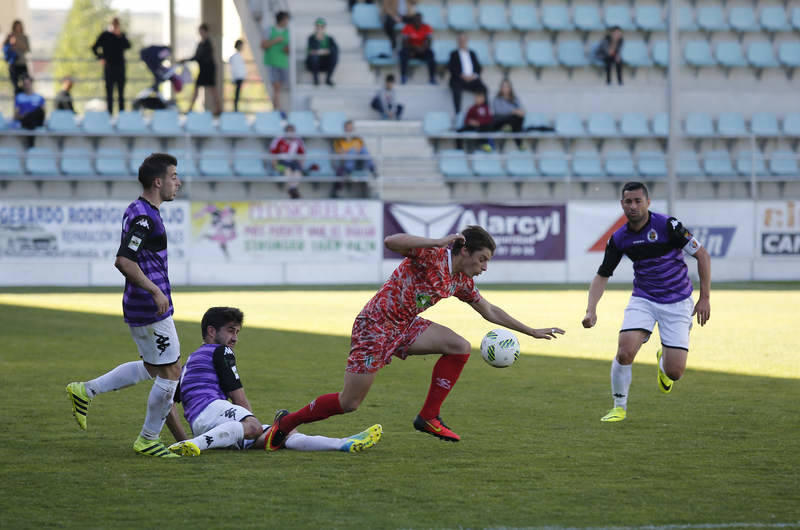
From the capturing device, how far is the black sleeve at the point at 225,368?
7.14 metres

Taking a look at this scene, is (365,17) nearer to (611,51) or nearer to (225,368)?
(611,51)

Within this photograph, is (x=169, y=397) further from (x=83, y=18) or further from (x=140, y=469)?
(x=83, y=18)

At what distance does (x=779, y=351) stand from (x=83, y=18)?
90.1m

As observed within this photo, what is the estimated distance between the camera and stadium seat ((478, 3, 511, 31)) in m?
30.5

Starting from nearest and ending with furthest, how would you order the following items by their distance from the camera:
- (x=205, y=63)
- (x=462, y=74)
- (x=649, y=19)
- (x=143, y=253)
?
(x=143, y=253)
(x=205, y=63)
(x=462, y=74)
(x=649, y=19)

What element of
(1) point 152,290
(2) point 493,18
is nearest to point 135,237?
(1) point 152,290

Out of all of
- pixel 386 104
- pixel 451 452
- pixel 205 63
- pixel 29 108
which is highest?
pixel 205 63

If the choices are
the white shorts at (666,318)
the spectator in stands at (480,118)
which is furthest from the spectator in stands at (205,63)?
the white shorts at (666,318)

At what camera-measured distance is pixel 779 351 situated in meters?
12.8

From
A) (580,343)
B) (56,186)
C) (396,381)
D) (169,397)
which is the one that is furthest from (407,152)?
(169,397)

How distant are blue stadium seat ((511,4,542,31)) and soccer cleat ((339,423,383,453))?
24882mm

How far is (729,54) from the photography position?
3166cm

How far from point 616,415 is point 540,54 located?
23.1 meters

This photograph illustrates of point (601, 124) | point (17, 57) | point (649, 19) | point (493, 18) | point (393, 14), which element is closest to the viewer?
point (17, 57)
